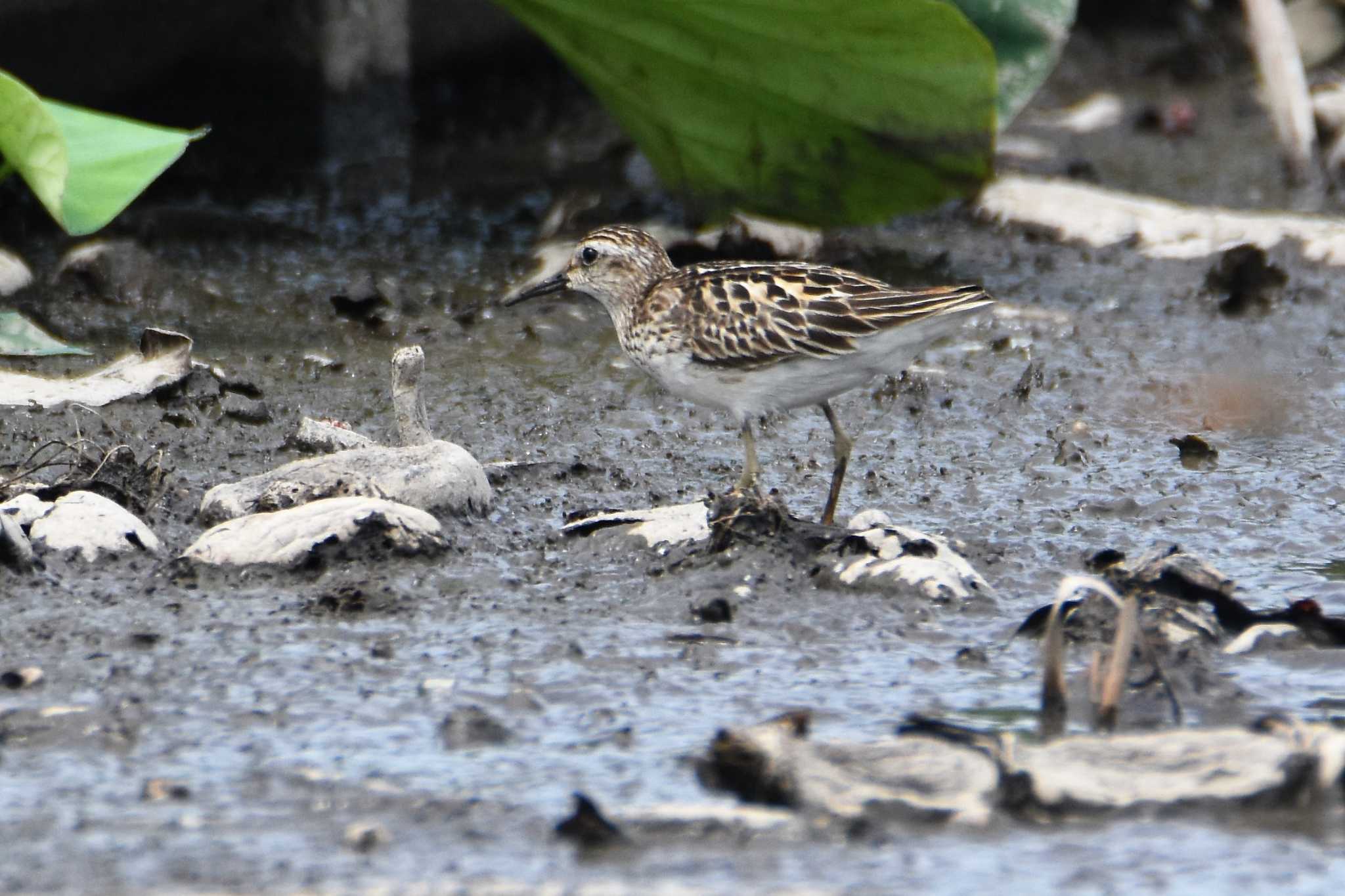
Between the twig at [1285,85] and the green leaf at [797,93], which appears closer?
the green leaf at [797,93]

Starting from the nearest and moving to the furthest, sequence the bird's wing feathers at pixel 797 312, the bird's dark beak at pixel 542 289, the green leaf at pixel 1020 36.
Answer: the bird's wing feathers at pixel 797 312
the bird's dark beak at pixel 542 289
the green leaf at pixel 1020 36

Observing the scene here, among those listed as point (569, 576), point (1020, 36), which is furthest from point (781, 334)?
point (1020, 36)

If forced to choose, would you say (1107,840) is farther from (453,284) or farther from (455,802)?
(453,284)

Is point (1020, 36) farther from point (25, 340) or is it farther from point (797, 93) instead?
point (25, 340)

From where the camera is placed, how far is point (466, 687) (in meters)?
3.80

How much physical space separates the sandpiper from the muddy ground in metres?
0.36

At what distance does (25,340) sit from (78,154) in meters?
0.64

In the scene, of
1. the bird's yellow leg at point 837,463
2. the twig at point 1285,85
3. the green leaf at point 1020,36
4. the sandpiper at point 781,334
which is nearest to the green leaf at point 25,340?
the sandpiper at point 781,334

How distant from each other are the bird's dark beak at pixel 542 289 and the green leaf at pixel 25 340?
1.44 metres

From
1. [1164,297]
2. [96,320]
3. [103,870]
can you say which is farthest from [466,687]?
[1164,297]

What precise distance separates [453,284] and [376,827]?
4176mm

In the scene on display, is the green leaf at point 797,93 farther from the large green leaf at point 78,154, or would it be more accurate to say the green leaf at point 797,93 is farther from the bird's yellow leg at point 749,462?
the bird's yellow leg at point 749,462

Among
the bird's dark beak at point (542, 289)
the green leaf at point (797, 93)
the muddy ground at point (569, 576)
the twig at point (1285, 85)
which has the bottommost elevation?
the muddy ground at point (569, 576)

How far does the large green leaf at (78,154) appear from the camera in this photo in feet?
17.4
